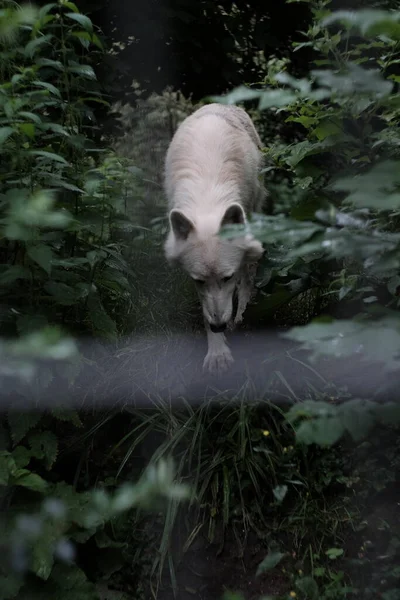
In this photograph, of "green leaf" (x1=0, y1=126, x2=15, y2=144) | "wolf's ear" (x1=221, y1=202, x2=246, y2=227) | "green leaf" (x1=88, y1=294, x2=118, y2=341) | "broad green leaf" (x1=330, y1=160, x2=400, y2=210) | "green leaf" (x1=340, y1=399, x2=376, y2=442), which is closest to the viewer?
"broad green leaf" (x1=330, y1=160, x2=400, y2=210)

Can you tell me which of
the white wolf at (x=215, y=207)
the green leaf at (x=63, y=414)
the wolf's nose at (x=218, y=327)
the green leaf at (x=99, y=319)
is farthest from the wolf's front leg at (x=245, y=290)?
the green leaf at (x=63, y=414)

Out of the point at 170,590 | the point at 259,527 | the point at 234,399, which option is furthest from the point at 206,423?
the point at 170,590

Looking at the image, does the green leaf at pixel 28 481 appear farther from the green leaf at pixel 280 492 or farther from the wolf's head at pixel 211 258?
the wolf's head at pixel 211 258

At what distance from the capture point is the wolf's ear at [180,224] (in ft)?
8.79

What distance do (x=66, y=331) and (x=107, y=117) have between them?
2.22m

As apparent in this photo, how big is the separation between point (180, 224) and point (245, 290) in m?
0.60

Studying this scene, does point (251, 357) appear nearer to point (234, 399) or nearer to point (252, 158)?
point (234, 399)

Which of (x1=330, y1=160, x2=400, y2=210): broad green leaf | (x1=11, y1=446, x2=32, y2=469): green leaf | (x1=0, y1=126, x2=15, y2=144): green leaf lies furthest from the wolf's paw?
(x1=330, y1=160, x2=400, y2=210): broad green leaf

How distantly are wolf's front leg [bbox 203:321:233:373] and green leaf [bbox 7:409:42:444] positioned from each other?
82 cm

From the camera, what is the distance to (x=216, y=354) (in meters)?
2.88

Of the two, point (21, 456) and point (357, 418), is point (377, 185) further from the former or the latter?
point (21, 456)

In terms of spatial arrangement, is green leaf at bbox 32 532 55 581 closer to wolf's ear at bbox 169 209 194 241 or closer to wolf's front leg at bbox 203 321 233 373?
wolf's front leg at bbox 203 321 233 373

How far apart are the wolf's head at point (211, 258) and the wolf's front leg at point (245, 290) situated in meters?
0.33

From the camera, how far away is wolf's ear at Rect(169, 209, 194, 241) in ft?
8.79
